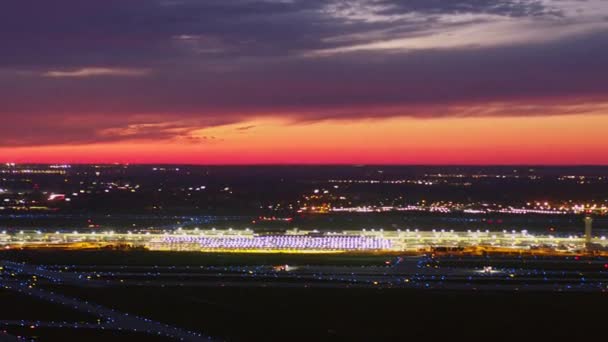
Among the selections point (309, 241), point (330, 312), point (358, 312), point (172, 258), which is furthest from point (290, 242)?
point (358, 312)

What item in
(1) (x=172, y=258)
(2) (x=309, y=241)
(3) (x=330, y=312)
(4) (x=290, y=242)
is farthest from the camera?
(2) (x=309, y=241)

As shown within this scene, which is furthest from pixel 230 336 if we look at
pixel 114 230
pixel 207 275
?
pixel 114 230

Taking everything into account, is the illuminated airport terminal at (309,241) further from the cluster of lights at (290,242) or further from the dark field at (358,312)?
the dark field at (358,312)

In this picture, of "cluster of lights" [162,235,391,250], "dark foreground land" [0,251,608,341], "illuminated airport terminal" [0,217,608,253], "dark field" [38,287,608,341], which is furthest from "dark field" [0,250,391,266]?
"dark field" [38,287,608,341]

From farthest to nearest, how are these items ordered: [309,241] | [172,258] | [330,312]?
[309,241]
[172,258]
[330,312]

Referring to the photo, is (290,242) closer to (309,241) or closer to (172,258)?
(309,241)

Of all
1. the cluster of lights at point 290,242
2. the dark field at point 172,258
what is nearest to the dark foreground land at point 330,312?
the dark field at point 172,258

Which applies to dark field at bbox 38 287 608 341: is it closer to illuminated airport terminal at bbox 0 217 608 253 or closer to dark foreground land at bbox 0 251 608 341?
dark foreground land at bbox 0 251 608 341

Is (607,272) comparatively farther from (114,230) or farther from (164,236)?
(114,230)
